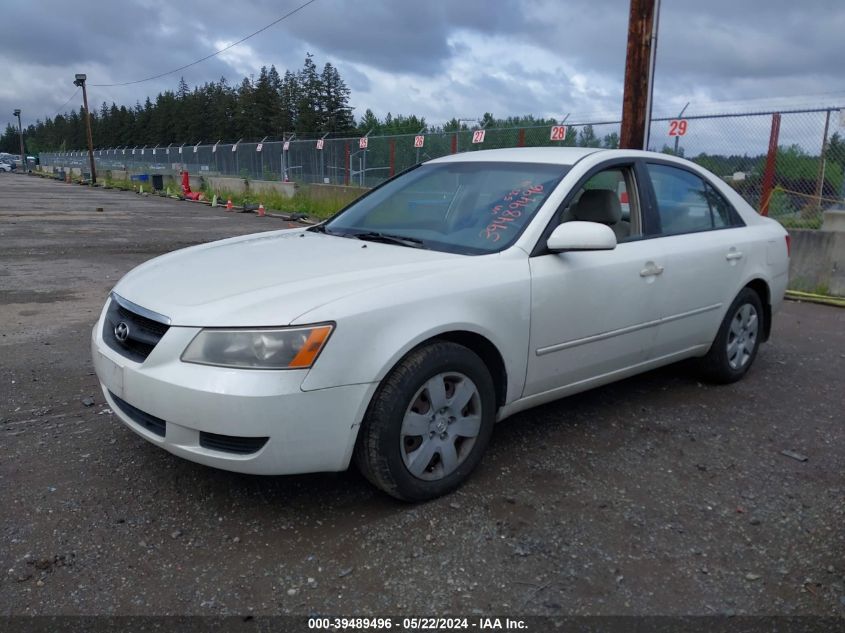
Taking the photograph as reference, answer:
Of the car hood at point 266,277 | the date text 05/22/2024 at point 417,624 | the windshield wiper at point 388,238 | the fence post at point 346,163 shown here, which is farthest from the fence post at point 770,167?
the fence post at point 346,163

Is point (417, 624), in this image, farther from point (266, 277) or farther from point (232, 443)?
point (266, 277)

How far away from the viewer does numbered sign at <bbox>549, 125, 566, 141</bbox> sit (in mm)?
13669

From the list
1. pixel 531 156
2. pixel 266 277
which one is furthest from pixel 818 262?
pixel 266 277

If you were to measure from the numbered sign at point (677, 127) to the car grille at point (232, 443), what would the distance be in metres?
10.0

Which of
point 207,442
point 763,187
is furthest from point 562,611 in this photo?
point 763,187

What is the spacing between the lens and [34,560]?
104 inches

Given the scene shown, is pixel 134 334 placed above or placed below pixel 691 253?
below

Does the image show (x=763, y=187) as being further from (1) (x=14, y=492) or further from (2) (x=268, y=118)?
(2) (x=268, y=118)

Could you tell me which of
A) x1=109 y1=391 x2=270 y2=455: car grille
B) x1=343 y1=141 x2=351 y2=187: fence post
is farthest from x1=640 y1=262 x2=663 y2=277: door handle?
x1=343 y1=141 x2=351 y2=187: fence post

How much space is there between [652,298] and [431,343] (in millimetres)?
1596

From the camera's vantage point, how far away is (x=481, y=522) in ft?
9.80

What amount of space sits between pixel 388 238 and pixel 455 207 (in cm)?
43

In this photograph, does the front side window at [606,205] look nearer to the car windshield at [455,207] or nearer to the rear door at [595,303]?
the rear door at [595,303]

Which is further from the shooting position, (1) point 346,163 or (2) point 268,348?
(1) point 346,163
